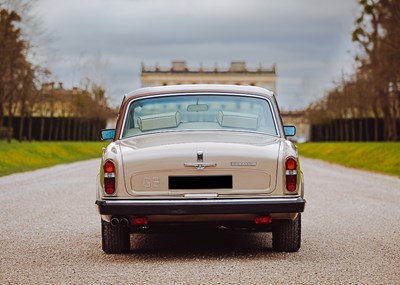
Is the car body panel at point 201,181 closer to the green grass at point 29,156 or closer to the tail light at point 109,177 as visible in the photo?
the tail light at point 109,177

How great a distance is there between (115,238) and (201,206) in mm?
1130

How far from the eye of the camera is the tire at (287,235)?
820 cm

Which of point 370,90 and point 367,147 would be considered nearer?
point 367,147

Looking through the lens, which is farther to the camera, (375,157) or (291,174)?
(375,157)

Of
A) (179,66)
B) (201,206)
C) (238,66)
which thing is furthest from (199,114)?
(238,66)

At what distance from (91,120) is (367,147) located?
40780 millimetres

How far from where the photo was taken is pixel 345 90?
6103 cm

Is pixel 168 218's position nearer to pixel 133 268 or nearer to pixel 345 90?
pixel 133 268

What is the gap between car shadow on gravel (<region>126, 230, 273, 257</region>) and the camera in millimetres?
8438

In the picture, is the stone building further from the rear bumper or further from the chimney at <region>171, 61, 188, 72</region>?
the rear bumper

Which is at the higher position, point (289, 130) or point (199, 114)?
point (199, 114)

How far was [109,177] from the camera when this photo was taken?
7906 mm

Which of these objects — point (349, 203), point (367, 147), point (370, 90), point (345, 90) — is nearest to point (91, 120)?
point (345, 90)

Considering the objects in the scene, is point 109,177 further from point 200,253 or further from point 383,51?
point 383,51
